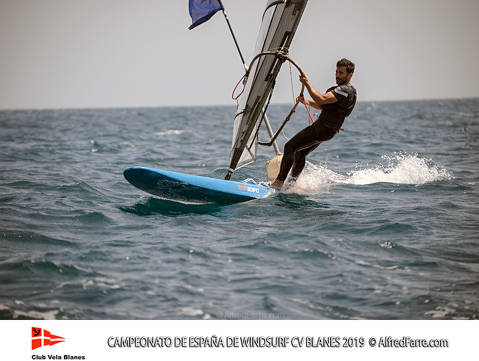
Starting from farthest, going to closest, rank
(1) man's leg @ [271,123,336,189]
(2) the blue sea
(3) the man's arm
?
(1) man's leg @ [271,123,336,189], (3) the man's arm, (2) the blue sea

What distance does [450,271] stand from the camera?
5113 mm

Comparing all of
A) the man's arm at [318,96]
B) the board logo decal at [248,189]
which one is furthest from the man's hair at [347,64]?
the board logo decal at [248,189]

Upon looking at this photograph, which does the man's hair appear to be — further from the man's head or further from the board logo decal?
the board logo decal

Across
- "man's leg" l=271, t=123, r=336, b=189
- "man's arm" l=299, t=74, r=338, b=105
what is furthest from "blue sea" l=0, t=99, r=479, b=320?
"man's arm" l=299, t=74, r=338, b=105

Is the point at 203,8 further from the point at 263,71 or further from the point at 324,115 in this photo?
the point at 324,115

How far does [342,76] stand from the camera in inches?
281

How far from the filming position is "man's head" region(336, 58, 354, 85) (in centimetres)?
708

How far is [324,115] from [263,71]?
45.9 inches

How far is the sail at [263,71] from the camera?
7.41 metres

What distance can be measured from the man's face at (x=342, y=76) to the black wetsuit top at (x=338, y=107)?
0.07 metres

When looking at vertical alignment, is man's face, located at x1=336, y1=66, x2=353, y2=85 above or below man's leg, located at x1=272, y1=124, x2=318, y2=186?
above
